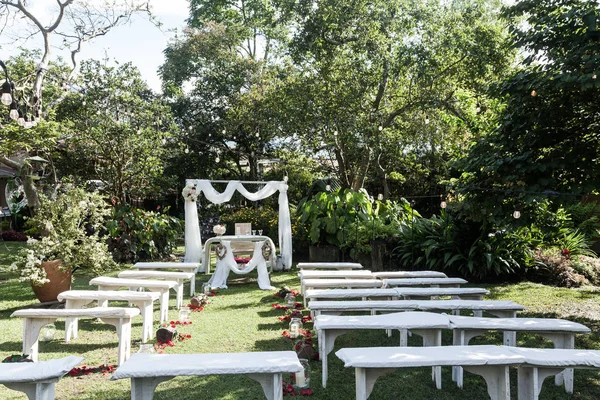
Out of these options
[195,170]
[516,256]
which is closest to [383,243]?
[516,256]

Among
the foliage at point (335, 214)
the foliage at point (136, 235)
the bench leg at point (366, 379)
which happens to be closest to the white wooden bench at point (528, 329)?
the bench leg at point (366, 379)

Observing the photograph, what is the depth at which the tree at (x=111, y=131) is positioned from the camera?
1207 cm

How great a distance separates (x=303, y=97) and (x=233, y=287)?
4.90m

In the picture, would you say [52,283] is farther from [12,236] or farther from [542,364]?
[12,236]

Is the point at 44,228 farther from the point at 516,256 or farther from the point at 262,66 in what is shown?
the point at 262,66

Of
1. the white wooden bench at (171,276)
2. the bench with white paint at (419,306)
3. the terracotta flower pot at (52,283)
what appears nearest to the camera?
the bench with white paint at (419,306)

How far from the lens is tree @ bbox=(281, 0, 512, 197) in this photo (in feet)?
35.7

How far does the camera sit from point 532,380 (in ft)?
10.7

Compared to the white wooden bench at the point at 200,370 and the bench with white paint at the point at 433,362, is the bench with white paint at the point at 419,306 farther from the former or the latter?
the white wooden bench at the point at 200,370

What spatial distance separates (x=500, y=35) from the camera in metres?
10.4

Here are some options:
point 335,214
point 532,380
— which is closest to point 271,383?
point 532,380

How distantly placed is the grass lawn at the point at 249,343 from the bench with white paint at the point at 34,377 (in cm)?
87

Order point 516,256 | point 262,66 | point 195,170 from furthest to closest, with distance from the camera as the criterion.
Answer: point 195,170, point 262,66, point 516,256

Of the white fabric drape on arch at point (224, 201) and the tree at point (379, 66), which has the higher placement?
the tree at point (379, 66)
